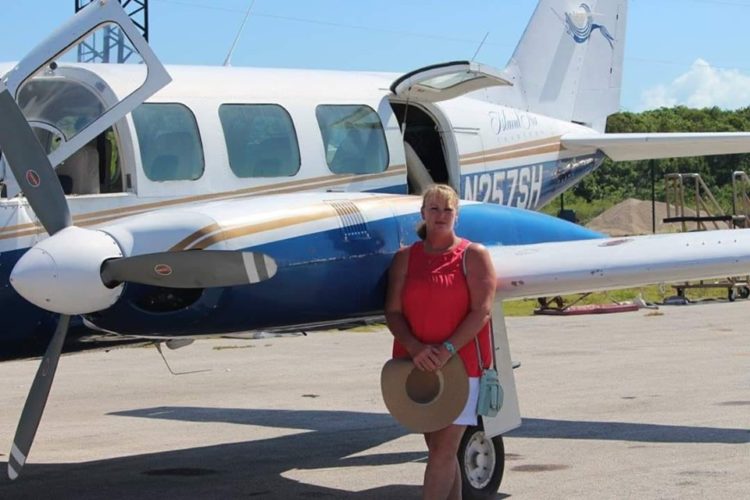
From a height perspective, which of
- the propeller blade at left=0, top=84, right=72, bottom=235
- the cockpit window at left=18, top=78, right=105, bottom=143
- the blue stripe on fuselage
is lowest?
the blue stripe on fuselage

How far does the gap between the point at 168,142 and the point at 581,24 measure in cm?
631

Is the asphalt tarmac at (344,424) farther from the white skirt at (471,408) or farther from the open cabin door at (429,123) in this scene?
the open cabin door at (429,123)

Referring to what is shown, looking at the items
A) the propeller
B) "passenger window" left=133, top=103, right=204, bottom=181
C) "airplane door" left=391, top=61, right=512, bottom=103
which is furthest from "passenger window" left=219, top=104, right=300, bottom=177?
the propeller

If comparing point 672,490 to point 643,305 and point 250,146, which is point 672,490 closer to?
point 250,146

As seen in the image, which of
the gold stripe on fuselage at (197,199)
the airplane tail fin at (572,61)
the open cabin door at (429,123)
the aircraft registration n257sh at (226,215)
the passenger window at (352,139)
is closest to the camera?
the aircraft registration n257sh at (226,215)

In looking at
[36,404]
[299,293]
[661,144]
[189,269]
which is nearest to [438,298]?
[299,293]

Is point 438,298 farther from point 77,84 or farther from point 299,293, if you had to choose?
point 77,84

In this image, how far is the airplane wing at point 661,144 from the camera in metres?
11.3

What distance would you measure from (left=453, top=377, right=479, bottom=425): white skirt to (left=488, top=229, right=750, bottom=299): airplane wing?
1384 mm

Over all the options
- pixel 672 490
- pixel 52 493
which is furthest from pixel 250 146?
pixel 672 490

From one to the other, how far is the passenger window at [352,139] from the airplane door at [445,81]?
0.37 meters

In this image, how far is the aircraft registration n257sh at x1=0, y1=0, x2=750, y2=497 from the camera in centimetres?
738

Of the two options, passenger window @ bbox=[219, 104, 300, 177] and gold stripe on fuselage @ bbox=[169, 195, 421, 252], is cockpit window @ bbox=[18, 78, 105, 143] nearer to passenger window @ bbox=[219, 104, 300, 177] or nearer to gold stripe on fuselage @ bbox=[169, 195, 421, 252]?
passenger window @ bbox=[219, 104, 300, 177]

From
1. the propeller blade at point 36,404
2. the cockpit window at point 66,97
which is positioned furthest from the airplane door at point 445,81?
the propeller blade at point 36,404
